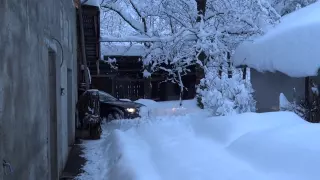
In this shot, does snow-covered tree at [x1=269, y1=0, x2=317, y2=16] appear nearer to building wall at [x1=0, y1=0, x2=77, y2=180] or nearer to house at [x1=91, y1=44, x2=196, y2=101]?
house at [x1=91, y1=44, x2=196, y2=101]

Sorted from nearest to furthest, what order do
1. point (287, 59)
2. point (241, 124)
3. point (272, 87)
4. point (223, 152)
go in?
1. point (223, 152)
2. point (241, 124)
3. point (287, 59)
4. point (272, 87)

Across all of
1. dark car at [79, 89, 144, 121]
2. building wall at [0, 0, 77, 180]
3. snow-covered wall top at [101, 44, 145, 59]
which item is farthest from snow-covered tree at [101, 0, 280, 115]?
building wall at [0, 0, 77, 180]

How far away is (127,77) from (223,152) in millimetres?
18100

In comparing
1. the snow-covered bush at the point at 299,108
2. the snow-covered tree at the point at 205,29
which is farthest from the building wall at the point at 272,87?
the snow-covered bush at the point at 299,108

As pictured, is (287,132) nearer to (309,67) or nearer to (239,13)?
(309,67)

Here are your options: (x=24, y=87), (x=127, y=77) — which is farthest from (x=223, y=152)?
(x=127, y=77)

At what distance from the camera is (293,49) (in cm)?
1044

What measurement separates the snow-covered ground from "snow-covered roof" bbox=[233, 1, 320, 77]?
3923mm

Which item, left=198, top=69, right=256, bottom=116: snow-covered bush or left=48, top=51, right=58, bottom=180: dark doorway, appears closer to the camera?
left=48, top=51, right=58, bottom=180: dark doorway

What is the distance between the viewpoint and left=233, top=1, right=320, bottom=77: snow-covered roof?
9.92m

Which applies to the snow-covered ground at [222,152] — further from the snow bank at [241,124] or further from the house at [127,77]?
the house at [127,77]

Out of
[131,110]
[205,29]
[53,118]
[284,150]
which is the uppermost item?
[205,29]

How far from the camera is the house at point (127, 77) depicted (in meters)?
22.0

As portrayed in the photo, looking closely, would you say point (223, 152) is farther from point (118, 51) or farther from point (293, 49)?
point (118, 51)
